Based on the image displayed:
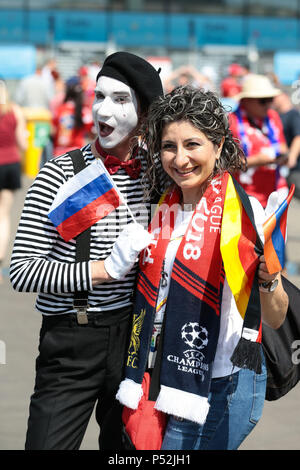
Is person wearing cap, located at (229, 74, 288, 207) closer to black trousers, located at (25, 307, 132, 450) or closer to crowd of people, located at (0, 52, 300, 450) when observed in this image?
crowd of people, located at (0, 52, 300, 450)

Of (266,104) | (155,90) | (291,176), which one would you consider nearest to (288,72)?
(291,176)

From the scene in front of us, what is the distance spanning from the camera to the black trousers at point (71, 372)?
282 cm

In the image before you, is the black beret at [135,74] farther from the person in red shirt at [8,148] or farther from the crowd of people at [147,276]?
the person in red shirt at [8,148]

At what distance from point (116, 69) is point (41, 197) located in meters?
0.50

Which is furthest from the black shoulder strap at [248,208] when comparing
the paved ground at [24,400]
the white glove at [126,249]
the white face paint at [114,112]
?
the paved ground at [24,400]

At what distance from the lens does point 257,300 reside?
2.60 m

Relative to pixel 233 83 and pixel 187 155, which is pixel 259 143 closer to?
pixel 187 155

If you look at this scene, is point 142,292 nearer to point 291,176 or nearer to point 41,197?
point 41,197

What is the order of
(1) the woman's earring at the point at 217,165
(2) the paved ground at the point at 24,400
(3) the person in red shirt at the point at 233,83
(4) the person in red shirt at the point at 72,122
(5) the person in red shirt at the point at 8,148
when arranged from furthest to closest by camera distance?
(3) the person in red shirt at the point at 233,83 < (4) the person in red shirt at the point at 72,122 < (5) the person in red shirt at the point at 8,148 < (2) the paved ground at the point at 24,400 < (1) the woman's earring at the point at 217,165

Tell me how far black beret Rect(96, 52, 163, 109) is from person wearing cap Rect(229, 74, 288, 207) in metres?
3.39

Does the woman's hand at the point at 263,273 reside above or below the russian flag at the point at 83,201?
below

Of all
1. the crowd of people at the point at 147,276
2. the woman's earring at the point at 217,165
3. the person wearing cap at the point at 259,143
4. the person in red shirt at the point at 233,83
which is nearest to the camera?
the crowd of people at the point at 147,276

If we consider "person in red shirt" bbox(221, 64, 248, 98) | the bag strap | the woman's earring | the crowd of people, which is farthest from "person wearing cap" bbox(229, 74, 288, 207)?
"person in red shirt" bbox(221, 64, 248, 98)

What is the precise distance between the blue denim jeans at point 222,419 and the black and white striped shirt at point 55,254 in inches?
16.8
